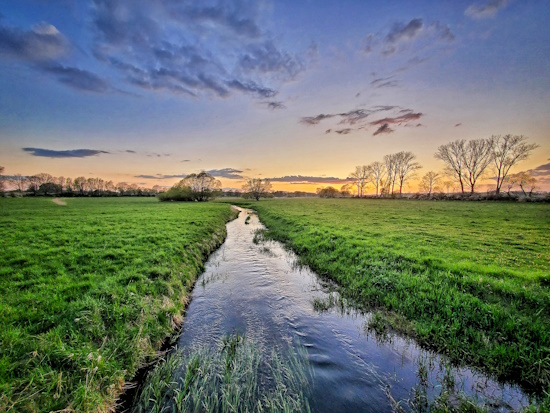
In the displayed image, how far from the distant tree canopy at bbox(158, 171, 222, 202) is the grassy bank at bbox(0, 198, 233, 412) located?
63339 millimetres

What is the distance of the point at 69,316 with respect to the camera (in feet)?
19.8

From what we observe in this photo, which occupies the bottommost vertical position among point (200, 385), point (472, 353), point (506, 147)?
point (200, 385)

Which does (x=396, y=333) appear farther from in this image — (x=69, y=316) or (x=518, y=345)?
(x=69, y=316)

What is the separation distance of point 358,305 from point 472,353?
3.60 m

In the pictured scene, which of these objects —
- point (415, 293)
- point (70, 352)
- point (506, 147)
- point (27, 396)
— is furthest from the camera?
point (506, 147)

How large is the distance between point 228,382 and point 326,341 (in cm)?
323

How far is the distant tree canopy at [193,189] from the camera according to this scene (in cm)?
7394

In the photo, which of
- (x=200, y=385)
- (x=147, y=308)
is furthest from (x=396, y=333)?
(x=147, y=308)

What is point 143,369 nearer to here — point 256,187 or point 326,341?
point 326,341

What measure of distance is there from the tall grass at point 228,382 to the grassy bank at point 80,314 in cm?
92

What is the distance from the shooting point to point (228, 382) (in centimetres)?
511

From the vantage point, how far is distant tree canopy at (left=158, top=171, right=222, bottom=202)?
73.9 metres

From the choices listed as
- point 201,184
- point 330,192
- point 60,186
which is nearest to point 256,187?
point 201,184

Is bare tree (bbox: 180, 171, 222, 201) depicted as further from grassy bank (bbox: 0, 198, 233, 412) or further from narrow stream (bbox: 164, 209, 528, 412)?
narrow stream (bbox: 164, 209, 528, 412)
